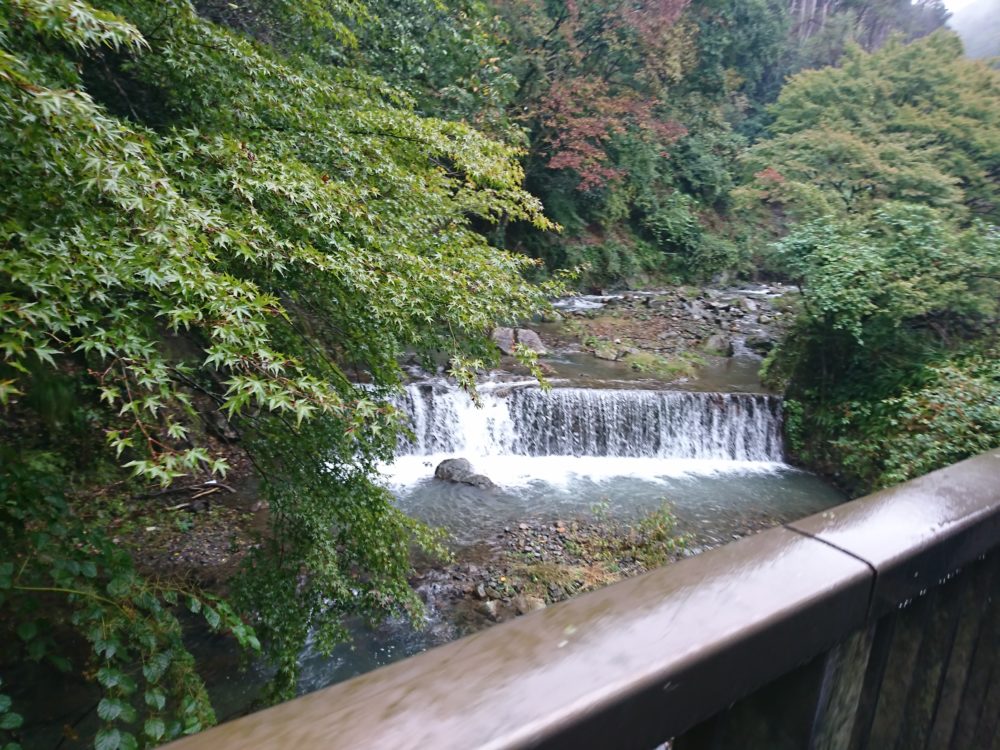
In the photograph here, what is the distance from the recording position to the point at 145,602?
278 cm

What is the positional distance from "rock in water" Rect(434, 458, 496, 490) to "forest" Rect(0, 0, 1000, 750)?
A: 2605 millimetres

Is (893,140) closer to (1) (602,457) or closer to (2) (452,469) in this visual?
(1) (602,457)

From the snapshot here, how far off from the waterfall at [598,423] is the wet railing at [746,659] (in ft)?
Answer: 28.0

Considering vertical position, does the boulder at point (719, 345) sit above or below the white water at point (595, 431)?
above

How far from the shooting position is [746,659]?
80 centimetres

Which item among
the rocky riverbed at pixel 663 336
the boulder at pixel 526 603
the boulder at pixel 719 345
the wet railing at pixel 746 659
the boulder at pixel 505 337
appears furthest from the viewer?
the boulder at pixel 719 345

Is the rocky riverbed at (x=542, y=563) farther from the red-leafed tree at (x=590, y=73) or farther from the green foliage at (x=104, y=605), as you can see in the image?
the red-leafed tree at (x=590, y=73)

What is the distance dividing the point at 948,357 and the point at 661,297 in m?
9.53

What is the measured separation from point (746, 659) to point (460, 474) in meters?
7.90

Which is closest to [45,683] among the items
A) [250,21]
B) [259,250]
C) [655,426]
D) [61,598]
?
[61,598]

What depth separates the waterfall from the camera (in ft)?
32.1

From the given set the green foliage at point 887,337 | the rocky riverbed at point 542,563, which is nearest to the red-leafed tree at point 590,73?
the green foliage at point 887,337

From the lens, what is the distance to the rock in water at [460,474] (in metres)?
8.48

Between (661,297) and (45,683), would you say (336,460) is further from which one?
(661,297)
